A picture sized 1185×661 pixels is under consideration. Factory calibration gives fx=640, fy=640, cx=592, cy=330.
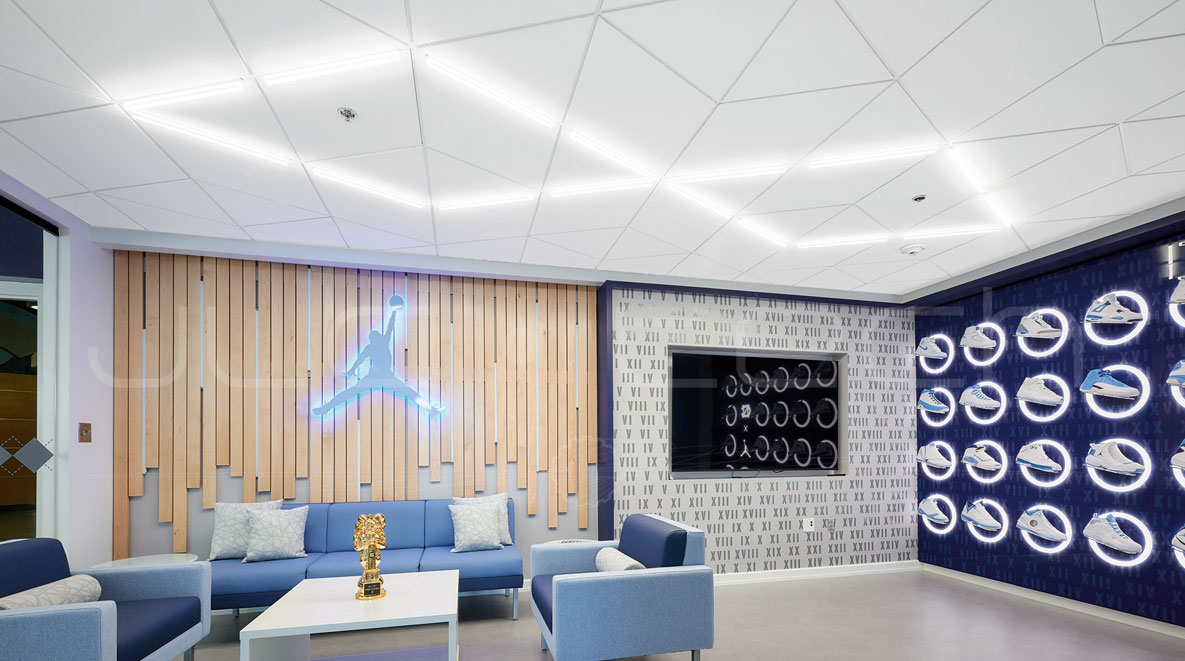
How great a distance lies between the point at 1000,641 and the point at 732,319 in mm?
3378

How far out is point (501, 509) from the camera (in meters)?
5.31

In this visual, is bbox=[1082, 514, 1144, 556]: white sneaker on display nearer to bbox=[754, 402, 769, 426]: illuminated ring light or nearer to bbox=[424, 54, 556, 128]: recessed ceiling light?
bbox=[754, 402, 769, 426]: illuminated ring light

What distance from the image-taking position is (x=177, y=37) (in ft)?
7.61

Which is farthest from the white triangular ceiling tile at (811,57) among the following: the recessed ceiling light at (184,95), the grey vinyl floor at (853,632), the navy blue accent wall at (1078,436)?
the navy blue accent wall at (1078,436)

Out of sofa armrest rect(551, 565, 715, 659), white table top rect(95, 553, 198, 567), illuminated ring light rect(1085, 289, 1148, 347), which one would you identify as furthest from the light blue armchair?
illuminated ring light rect(1085, 289, 1148, 347)

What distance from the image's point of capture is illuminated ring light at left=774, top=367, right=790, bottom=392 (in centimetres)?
668

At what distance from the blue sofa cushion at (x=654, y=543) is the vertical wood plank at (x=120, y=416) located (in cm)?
382

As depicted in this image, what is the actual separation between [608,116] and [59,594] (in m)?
3.63

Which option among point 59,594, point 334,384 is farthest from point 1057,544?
point 59,594

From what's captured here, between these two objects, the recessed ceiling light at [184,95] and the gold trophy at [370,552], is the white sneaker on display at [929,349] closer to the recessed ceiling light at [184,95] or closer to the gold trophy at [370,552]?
the gold trophy at [370,552]

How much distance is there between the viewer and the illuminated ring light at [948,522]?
6418mm

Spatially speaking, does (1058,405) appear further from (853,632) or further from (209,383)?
(209,383)

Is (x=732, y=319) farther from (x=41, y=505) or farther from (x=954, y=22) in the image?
(x=41, y=505)

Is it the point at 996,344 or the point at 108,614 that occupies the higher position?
the point at 996,344
